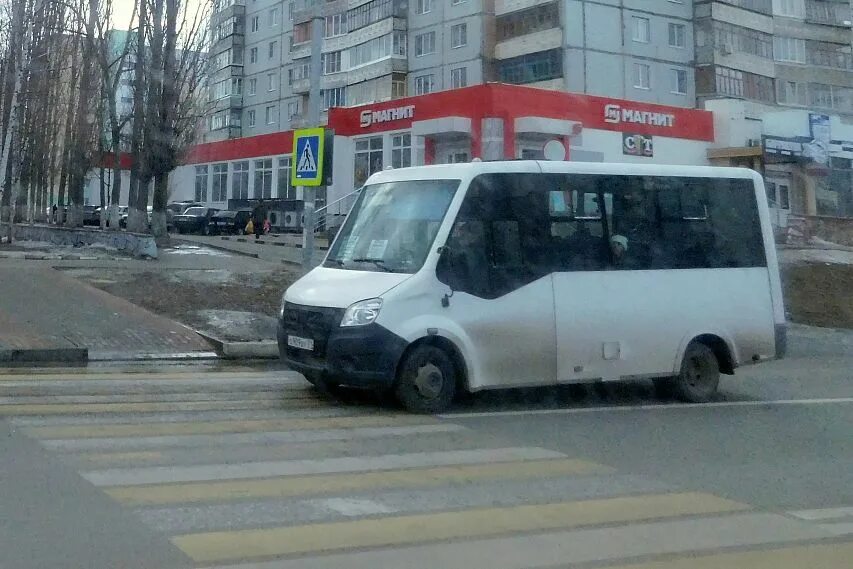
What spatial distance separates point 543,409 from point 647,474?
3.02 meters

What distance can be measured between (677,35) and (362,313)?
45448 millimetres

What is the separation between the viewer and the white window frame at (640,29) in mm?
48781

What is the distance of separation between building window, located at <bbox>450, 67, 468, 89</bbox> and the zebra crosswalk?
42.8 m

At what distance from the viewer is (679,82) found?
51.0 m

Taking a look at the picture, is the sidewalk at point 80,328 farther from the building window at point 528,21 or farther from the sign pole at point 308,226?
the building window at point 528,21

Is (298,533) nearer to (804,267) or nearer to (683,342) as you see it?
(683,342)

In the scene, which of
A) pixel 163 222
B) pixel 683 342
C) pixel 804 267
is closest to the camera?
pixel 683 342

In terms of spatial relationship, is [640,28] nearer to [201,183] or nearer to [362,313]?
[201,183]

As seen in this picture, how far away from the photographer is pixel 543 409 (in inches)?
415

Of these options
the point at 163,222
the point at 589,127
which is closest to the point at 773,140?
the point at 589,127

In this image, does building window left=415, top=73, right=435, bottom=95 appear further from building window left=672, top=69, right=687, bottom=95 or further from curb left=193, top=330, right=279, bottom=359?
curb left=193, top=330, right=279, bottom=359

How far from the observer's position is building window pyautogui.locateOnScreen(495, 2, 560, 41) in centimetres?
4638

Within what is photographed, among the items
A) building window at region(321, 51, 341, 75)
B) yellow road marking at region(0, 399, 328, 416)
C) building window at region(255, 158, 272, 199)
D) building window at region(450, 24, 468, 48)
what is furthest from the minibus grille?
building window at region(321, 51, 341, 75)

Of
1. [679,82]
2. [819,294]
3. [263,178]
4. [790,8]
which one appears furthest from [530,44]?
[819,294]
